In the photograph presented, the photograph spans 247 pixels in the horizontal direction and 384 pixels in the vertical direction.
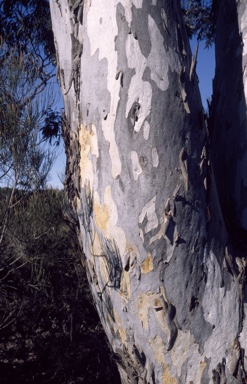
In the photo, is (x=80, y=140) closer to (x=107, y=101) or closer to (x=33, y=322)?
(x=107, y=101)

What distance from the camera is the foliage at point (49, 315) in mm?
3736

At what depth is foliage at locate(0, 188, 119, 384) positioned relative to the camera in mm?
3736

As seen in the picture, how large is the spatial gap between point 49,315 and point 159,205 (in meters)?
2.97

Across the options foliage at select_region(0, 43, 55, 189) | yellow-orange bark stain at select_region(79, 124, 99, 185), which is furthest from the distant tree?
yellow-orange bark stain at select_region(79, 124, 99, 185)

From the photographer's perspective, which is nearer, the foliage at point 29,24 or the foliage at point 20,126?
the foliage at point 20,126

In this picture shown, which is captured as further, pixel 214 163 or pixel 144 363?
pixel 214 163

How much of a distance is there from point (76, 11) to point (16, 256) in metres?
2.49

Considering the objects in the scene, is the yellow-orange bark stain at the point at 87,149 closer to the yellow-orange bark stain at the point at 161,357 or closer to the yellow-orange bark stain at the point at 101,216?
the yellow-orange bark stain at the point at 101,216

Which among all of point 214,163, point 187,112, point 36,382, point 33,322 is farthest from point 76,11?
point 36,382

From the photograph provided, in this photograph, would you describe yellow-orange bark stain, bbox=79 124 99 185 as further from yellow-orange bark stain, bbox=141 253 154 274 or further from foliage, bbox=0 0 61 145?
foliage, bbox=0 0 61 145

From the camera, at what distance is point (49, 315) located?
4.11 meters

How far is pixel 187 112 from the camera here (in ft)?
4.92

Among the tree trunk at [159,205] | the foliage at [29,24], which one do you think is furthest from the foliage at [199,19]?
the tree trunk at [159,205]

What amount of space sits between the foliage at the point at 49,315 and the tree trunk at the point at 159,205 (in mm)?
2159
